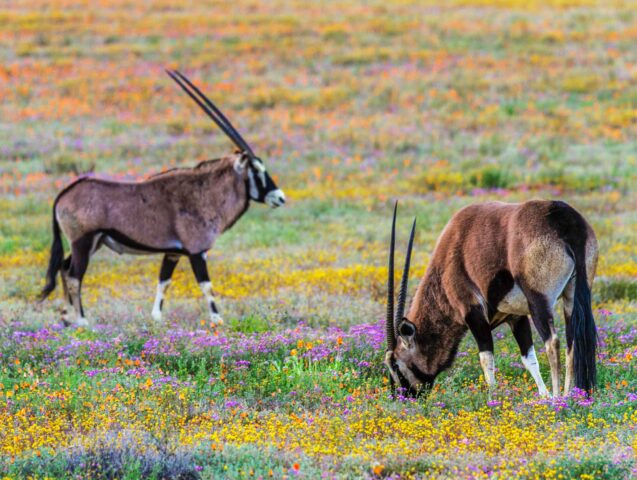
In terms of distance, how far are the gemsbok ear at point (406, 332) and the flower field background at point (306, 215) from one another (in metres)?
0.48

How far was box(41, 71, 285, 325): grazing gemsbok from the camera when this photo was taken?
11656mm

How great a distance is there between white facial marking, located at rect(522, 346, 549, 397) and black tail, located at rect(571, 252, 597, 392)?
471 millimetres

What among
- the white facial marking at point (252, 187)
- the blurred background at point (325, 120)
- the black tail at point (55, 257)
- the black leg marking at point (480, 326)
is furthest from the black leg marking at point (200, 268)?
the black leg marking at point (480, 326)

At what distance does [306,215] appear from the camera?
60.8 feet

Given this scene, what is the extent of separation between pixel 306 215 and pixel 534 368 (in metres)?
10.5

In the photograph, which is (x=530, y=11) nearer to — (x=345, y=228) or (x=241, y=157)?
(x=345, y=228)

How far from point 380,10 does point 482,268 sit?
134ft

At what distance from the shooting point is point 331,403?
25.8 feet

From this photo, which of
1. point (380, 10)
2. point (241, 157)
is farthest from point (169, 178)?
point (380, 10)

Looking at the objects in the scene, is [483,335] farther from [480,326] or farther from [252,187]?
[252,187]

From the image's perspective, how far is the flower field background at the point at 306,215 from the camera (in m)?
6.83

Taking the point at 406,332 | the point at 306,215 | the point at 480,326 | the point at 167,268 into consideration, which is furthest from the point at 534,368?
the point at 306,215

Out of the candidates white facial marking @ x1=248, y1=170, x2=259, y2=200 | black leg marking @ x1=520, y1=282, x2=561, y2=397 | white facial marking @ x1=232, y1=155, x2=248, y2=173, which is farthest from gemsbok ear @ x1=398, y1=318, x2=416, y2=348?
white facial marking @ x1=232, y1=155, x2=248, y2=173

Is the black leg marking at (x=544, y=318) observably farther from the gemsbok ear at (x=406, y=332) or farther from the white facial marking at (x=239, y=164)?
the white facial marking at (x=239, y=164)
